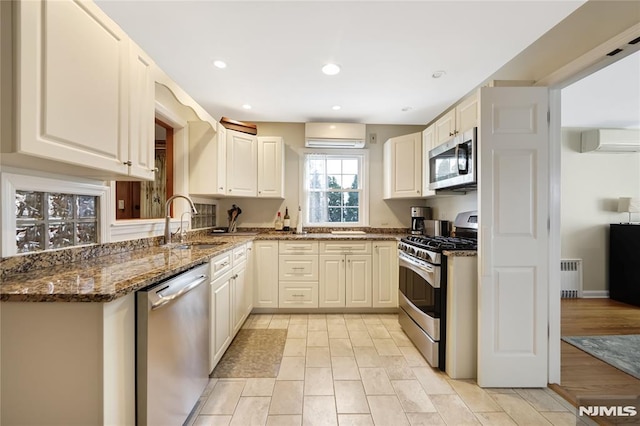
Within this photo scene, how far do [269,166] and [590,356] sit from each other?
377 centimetres

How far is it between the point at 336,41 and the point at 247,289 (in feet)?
8.38

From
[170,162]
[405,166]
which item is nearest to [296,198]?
[405,166]

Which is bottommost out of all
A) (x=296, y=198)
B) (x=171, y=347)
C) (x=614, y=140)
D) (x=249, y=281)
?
(x=249, y=281)

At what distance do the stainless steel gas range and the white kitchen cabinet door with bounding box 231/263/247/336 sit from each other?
1683 millimetres

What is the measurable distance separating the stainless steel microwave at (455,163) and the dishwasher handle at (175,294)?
2083 millimetres

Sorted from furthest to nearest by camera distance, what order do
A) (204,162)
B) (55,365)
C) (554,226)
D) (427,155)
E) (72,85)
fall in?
(427,155), (204,162), (554,226), (72,85), (55,365)

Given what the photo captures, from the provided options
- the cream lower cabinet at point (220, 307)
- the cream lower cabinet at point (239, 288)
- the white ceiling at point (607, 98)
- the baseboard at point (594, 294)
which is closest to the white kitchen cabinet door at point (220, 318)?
the cream lower cabinet at point (220, 307)

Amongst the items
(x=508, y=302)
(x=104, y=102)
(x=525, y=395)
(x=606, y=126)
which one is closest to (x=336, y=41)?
(x=104, y=102)

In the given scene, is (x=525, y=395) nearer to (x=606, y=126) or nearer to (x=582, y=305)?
(x=582, y=305)

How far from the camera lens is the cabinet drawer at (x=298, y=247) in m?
3.26

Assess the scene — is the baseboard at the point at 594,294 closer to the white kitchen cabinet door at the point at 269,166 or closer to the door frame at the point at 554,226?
the door frame at the point at 554,226

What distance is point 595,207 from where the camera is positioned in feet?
13.1

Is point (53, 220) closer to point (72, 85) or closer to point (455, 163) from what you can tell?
point (72, 85)

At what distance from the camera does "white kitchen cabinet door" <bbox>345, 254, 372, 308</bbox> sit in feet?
10.7
